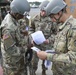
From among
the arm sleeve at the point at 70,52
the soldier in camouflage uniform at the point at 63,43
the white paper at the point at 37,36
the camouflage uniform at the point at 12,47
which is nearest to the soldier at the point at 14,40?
the camouflage uniform at the point at 12,47

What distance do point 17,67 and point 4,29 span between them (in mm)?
687

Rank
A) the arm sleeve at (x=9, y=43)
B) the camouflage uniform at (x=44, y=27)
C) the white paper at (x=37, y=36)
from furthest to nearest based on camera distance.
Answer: the camouflage uniform at (x=44, y=27) → the arm sleeve at (x=9, y=43) → the white paper at (x=37, y=36)

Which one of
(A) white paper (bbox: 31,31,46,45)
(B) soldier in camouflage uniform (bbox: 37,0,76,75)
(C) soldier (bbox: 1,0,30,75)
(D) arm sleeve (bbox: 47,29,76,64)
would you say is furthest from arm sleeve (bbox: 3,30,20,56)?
(D) arm sleeve (bbox: 47,29,76,64)

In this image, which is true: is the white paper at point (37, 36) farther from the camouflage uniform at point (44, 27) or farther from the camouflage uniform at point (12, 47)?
the camouflage uniform at point (44, 27)

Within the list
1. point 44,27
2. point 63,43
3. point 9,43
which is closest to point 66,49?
point 63,43

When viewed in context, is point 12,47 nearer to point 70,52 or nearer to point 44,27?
point 70,52

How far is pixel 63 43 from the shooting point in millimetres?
2641

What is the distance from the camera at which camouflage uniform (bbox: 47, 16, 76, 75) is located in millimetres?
2502

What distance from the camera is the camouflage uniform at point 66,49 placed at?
2502 millimetres

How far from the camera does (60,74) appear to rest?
289cm

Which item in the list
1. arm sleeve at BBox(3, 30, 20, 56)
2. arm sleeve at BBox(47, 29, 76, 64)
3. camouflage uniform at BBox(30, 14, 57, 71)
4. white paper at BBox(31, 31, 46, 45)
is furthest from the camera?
camouflage uniform at BBox(30, 14, 57, 71)

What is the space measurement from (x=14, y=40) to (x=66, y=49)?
1.00m

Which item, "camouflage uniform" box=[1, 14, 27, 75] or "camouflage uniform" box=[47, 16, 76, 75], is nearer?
"camouflage uniform" box=[47, 16, 76, 75]

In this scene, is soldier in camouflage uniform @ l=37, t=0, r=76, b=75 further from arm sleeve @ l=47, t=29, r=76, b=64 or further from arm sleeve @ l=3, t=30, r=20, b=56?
arm sleeve @ l=3, t=30, r=20, b=56
